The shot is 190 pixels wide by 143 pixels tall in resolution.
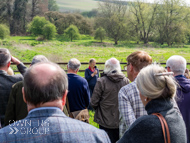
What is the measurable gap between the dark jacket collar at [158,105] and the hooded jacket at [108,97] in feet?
5.84

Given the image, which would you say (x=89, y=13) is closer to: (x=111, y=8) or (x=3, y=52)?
(x=111, y=8)

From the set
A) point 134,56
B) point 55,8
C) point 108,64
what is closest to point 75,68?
point 108,64

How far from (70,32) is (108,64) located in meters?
37.9

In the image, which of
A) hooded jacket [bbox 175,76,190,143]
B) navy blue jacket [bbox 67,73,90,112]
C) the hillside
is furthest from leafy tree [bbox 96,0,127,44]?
the hillside

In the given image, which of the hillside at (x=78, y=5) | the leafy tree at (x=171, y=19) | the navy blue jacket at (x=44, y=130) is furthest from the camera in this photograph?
the hillside at (x=78, y=5)

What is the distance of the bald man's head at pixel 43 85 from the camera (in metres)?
1.37

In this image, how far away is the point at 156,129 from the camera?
1.58 m

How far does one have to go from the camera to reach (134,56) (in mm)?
2885

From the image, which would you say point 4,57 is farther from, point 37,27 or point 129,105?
point 37,27

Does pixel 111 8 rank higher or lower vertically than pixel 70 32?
higher

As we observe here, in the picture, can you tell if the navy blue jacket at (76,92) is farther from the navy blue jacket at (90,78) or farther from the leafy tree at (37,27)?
the leafy tree at (37,27)

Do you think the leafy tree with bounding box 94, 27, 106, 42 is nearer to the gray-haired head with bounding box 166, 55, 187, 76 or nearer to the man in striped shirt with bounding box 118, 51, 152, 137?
the gray-haired head with bounding box 166, 55, 187, 76

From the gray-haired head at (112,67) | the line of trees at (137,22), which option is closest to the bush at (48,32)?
the line of trees at (137,22)

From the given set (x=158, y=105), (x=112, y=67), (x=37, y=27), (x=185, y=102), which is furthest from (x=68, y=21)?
(x=158, y=105)
